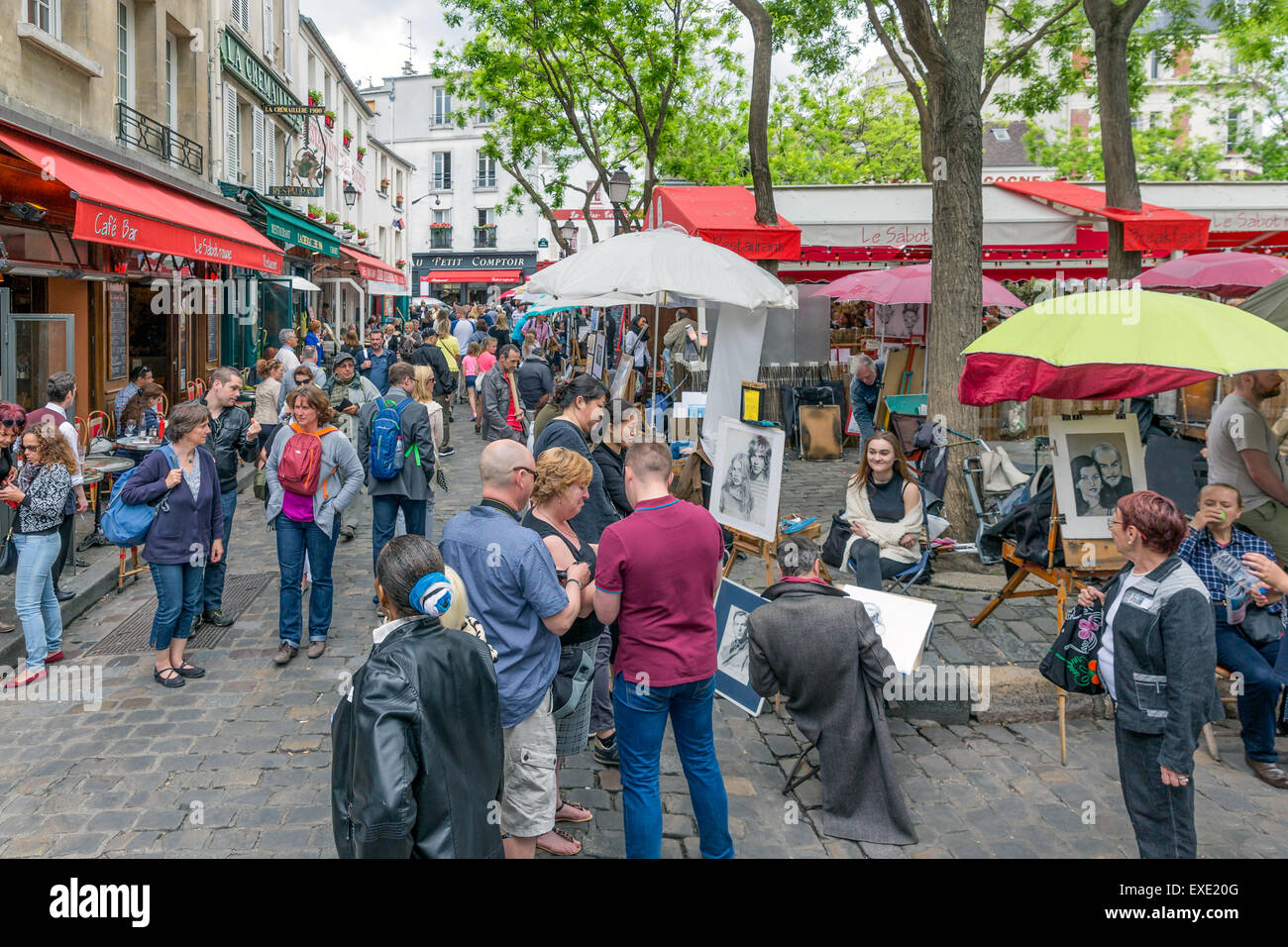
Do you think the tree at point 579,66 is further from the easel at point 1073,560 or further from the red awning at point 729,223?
the easel at point 1073,560

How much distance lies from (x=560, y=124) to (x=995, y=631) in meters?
20.5

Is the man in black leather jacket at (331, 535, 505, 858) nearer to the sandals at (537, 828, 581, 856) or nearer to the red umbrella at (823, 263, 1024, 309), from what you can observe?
the sandals at (537, 828, 581, 856)

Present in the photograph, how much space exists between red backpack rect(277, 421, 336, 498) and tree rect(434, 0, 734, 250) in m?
14.1

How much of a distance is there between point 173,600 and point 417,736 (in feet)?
12.9

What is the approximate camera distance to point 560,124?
2408cm

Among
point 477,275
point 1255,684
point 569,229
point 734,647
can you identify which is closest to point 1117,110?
point 1255,684

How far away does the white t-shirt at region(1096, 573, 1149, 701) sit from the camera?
146 inches

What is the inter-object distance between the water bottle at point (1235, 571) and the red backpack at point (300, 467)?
5274 millimetres

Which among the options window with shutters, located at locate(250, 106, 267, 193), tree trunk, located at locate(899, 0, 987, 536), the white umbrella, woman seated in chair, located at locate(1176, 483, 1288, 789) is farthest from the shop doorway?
window with shutters, located at locate(250, 106, 267, 193)

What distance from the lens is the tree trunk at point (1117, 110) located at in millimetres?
10930

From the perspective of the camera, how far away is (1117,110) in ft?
36.4

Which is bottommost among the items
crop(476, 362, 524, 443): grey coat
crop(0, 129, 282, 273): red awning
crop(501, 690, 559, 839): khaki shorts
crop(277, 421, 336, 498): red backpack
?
crop(501, 690, 559, 839): khaki shorts

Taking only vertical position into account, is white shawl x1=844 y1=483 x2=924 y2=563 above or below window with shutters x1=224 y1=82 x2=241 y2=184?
below

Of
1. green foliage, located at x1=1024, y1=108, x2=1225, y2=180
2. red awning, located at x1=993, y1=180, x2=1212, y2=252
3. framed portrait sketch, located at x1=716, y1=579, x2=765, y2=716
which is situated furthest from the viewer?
green foliage, located at x1=1024, y1=108, x2=1225, y2=180
